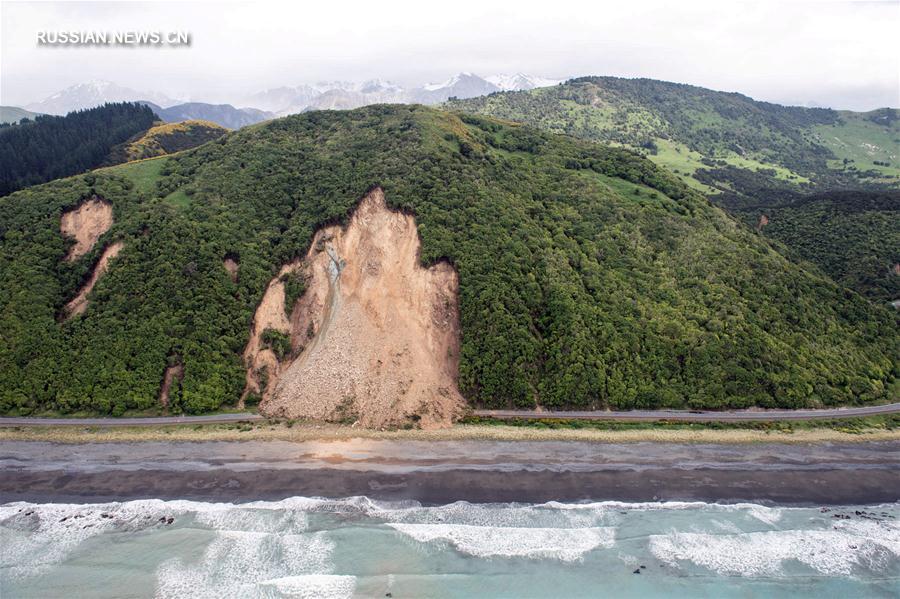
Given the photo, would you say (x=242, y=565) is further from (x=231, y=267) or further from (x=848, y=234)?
(x=848, y=234)

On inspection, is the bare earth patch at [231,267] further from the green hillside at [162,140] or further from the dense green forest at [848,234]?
the dense green forest at [848,234]

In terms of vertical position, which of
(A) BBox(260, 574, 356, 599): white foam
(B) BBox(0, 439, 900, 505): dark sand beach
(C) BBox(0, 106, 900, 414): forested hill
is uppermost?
(C) BBox(0, 106, 900, 414): forested hill

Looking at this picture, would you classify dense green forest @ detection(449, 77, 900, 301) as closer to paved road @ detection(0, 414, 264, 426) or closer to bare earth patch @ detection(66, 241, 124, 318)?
paved road @ detection(0, 414, 264, 426)

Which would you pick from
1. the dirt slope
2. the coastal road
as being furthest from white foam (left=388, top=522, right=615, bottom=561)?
the dirt slope

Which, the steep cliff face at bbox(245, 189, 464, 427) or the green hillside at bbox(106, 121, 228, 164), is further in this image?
the green hillside at bbox(106, 121, 228, 164)

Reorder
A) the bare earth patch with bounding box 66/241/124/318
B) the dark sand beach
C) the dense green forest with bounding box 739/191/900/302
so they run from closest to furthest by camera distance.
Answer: the dark sand beach < the bare earth patch with bounding box 66/241/124/318 < the dense green forest with bounding box 739/191/900/302

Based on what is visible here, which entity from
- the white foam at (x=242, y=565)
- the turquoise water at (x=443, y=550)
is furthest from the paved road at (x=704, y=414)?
the white foam at (x=242, y=565)

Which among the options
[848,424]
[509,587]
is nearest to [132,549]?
[509,587]
